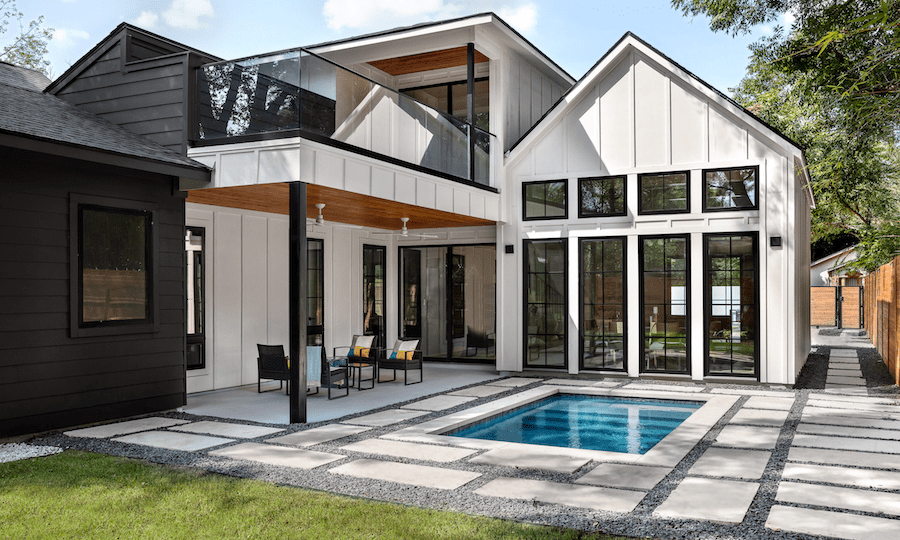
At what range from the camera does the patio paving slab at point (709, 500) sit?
4434 mm

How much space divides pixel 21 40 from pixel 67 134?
2197 cm

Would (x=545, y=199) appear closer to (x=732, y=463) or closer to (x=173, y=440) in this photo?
(x=732, y=463)

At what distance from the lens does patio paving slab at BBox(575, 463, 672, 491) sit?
5.23 metres

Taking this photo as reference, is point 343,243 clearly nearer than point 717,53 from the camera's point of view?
Yes

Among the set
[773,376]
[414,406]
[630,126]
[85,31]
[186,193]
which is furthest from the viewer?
[85,31]

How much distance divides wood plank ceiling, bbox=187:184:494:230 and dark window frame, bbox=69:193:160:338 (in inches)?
36.0

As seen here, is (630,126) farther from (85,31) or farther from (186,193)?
(85,31)

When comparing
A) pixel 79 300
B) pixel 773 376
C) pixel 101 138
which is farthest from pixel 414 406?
pixel 773 376

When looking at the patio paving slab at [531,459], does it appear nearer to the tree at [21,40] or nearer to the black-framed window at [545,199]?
the black-framed window at [545,199]

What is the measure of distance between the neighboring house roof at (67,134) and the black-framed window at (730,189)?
25.5ft

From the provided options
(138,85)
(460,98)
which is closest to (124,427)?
(138,85)

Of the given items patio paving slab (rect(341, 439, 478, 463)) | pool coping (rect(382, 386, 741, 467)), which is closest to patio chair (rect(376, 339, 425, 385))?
pool coping (rect(382, 386, 741, 467))

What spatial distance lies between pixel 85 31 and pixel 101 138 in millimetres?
53829

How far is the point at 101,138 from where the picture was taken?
25.2 feet
